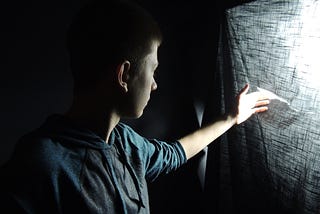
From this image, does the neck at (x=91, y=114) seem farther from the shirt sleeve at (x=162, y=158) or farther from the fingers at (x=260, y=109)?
the fingers at (x=260, y=109)

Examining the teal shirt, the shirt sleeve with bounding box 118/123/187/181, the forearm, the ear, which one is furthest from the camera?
the forearm

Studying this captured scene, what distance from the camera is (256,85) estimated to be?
42.7 inches

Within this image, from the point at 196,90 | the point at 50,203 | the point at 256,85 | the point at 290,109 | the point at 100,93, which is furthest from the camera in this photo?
the point at 196,90

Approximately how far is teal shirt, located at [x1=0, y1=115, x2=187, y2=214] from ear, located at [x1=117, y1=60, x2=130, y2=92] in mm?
148

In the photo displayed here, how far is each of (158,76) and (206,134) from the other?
1.16ft

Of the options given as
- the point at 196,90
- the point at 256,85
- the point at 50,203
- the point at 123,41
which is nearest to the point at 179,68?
the point at 196,90

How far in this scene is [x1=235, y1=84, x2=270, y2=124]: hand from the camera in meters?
1.08

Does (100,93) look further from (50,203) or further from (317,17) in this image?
(317,17)

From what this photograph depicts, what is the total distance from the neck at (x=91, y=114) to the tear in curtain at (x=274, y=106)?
0.49 meters

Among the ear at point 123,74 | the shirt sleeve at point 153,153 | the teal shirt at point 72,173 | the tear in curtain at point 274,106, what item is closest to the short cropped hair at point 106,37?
the ear at point 123,74

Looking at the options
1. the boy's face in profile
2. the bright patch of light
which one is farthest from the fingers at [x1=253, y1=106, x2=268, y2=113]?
the boy's face in profile

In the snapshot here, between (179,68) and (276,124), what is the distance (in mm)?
521

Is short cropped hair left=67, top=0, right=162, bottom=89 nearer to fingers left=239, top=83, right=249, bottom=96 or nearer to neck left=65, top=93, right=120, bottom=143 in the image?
neck left=65, top=93, right=120, bottom=143

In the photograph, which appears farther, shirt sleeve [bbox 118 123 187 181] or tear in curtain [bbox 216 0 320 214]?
shirt sleeve [bbox 118 123 187 181]
